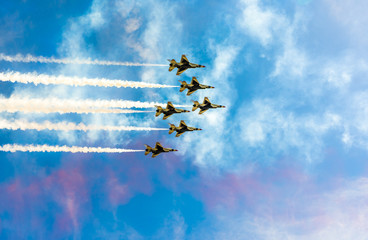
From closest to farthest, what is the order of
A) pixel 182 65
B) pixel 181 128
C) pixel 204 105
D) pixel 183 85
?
1. pixel 182 65
2. pixel 204 105
3. pixel 183 85
4. pixel 181 128

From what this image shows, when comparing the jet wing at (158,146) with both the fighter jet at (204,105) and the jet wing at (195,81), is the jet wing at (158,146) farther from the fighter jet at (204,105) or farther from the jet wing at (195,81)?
the jet wing at (195,81)

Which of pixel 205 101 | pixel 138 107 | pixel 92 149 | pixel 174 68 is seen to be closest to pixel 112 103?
pixel 138 107

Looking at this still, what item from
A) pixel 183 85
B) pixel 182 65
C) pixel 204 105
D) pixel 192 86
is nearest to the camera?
pixel 182 65

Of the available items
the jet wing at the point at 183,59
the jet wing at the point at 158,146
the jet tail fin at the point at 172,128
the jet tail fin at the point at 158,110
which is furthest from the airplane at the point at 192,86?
the jet wing at the point at 158,146

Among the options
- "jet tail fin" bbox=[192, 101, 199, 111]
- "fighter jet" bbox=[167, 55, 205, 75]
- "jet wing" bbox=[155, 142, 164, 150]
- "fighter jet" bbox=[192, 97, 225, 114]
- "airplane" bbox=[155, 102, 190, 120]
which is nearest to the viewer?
"fighter jet" bbox=[167, 55, 205, 75]

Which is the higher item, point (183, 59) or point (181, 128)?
point (183, 59)

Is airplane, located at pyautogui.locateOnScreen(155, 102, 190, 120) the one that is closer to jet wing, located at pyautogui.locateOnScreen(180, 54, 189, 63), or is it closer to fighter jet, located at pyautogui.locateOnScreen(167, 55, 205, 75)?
fighter jet, located at pyautogui.locateOnScreen(167, 55, 205, 75)

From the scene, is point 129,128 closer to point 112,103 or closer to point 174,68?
point 112,103

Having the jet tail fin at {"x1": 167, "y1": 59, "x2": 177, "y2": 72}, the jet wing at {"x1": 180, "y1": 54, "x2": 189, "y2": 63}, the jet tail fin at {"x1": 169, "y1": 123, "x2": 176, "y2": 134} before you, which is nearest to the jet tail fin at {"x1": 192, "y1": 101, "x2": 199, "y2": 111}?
the jet tail fin at {"x1": 169, "y1": 123, "x2": 176, "y2": 134}

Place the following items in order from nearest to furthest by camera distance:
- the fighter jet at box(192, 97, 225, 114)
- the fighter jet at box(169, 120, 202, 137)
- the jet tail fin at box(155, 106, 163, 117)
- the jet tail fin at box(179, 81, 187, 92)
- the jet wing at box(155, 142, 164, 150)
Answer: the fighter jet at box(192, 97, 225, 114) → the jet wing at box(155, 142, 164, 150) → the jet tail fin at box(155, 106, 163, 117) → the jet tail fin at box(179, 81, 187, 92) → the fighter jet at box(169, 120, 202, 137)

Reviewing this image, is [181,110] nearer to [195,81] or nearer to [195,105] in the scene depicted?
[195,105]

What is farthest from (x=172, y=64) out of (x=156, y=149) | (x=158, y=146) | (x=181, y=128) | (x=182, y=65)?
(x=156, y=149)

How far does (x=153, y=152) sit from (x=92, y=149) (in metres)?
23.3

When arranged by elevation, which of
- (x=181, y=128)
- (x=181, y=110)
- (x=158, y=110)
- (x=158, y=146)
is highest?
(x=181, y=110)
